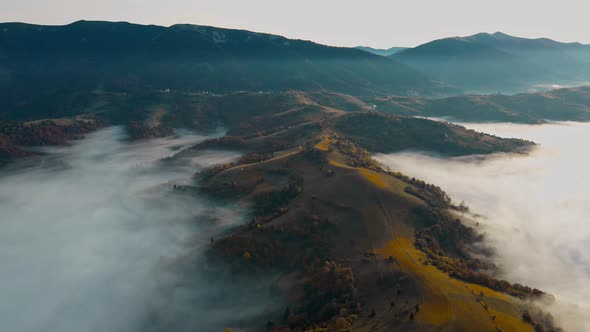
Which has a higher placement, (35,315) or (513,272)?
(513,272)

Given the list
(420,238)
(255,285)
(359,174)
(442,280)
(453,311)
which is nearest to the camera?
(453,311)

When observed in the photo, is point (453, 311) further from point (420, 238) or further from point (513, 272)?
point (513, 272)

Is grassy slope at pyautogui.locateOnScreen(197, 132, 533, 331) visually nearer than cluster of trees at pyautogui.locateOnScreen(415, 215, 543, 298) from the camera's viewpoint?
Yes

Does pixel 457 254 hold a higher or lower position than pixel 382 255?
lower

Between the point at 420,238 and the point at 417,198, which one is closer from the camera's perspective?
the point at 420,238

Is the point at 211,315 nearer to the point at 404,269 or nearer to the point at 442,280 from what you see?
the point at 404,269

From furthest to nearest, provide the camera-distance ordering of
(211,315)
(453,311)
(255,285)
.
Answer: (255,285)
(211,315)
(453,311)

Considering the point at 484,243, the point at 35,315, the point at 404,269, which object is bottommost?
the point at 35,315

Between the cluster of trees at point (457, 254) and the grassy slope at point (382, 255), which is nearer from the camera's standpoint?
the grassy slope at point (382, 255)

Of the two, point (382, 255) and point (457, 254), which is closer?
point (382, 255)

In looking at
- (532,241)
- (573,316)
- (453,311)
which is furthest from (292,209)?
(532,241)
